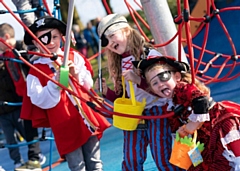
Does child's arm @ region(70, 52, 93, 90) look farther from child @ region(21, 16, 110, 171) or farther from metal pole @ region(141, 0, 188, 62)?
metal pole @ region(141, 0, 188, 62)

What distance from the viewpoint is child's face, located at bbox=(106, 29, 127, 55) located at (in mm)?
3164

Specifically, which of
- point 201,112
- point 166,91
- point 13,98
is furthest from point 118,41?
point 13,98

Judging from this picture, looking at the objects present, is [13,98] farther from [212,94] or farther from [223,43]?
[223,43]

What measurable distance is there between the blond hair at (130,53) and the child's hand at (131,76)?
0.49 ft

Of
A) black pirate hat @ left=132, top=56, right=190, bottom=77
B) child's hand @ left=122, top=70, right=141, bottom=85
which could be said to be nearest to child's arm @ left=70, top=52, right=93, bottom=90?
child's hand @ left=122, top=70, right=141, bottom=85

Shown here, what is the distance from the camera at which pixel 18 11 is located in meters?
4.09

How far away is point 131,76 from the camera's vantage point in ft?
10.1

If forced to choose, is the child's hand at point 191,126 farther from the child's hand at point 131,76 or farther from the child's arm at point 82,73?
the child's arm at point 82,73

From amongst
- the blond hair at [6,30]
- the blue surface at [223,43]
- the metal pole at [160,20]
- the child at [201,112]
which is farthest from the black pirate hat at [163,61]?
the blue surface at [223,43]

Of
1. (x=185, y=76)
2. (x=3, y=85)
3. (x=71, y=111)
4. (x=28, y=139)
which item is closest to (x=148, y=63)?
(x=185, y=76)

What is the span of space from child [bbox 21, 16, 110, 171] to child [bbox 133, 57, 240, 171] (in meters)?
0.69

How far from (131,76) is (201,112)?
1.72ft

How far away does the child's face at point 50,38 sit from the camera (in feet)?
11.2

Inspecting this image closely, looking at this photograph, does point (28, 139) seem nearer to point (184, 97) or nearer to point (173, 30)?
point (173, 30)
